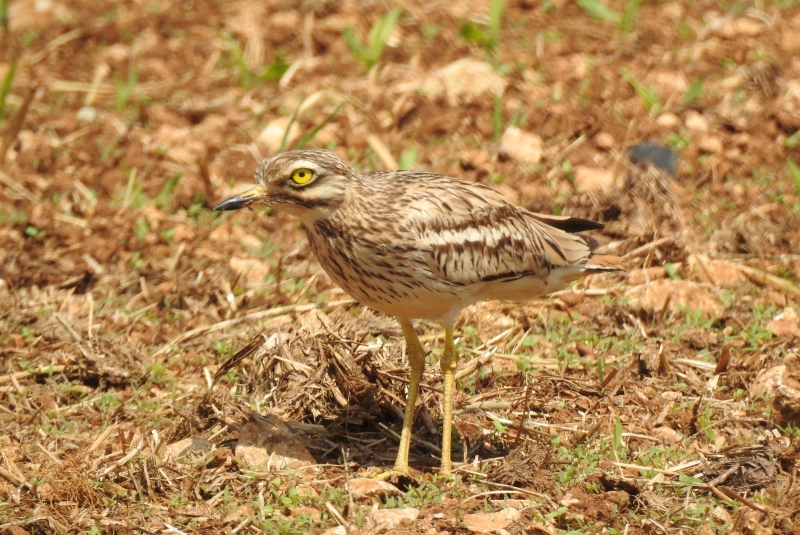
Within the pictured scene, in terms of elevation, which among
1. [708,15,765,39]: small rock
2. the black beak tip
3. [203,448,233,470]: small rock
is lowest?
[203,448,233,470]: small rock

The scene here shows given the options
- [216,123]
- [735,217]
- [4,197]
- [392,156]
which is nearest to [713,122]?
[735,217]

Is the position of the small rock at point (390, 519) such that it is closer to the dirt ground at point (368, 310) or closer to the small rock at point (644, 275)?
the dirt ground at point (368, 310)

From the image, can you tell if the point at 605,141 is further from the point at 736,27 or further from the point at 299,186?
the point at 299,186

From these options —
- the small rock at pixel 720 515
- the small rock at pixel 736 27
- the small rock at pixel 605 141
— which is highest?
the small rock at pixel 736 27

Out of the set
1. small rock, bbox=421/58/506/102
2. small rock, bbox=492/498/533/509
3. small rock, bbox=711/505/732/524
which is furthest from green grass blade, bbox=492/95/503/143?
small rock, bbox=711/505/732/524

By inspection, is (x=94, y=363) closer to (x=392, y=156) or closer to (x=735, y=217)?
(x=392, y=156)

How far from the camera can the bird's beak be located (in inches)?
180

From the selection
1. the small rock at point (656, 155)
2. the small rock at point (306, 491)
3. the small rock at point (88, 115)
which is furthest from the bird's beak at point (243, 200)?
the small rock at point (88, 115)

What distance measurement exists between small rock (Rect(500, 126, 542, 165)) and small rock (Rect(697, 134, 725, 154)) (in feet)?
3.80

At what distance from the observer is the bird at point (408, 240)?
4535 mm

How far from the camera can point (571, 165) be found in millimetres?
7418

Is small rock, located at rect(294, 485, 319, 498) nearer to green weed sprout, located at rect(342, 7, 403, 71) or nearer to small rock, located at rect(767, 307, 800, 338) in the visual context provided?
small rock, located at rect(767, 307, 800, 338)

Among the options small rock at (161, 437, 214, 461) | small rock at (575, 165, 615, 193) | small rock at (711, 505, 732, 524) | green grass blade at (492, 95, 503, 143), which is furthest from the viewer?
green grass blade at (492, 95, 503, 143)

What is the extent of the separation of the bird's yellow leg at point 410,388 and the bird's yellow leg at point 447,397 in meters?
0.12
